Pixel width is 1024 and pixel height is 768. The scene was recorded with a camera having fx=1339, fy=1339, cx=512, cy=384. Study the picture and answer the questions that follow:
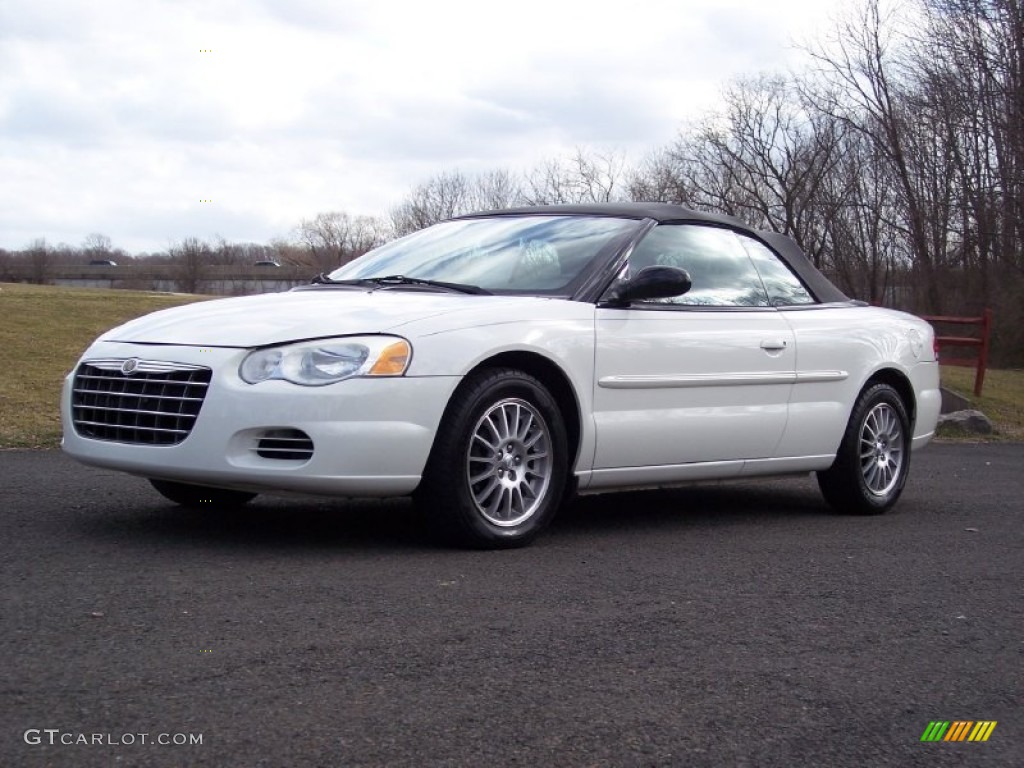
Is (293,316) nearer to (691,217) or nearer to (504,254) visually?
(504,254)

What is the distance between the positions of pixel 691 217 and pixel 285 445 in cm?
270

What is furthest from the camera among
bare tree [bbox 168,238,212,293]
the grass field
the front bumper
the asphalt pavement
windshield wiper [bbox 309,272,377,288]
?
bare tree [bbox 168,238,212,293]

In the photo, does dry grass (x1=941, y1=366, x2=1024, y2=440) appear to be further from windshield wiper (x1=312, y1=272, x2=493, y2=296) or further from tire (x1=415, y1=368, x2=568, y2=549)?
tire (x1=415, y1=368, x2=568, y2=549)

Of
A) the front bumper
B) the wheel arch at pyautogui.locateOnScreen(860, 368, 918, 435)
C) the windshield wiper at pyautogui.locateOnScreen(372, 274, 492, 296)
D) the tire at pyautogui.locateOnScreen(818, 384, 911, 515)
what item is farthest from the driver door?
the front bumper

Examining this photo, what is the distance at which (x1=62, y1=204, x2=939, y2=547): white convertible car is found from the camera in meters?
4.95

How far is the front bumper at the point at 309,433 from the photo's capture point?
16.0 ft

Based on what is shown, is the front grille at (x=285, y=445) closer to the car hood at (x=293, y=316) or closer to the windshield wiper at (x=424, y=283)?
the car hood at (x=293, y=316)

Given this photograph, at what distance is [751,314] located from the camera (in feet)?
21.6

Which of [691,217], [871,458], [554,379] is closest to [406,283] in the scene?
[554,379]

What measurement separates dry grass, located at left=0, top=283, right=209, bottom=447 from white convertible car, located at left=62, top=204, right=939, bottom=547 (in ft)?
15.3

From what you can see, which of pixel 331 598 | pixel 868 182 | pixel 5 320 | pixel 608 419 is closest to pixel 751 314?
pixel 608 419

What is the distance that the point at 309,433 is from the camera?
4.89 m

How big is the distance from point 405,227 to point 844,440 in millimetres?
32740

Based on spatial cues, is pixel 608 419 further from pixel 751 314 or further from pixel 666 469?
pixel 751 314
